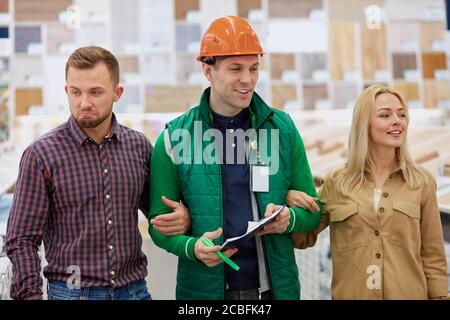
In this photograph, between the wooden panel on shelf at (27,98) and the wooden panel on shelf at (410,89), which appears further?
the wooden panel on shelf at (410,89)

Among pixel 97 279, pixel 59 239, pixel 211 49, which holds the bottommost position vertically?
pixel 97 279

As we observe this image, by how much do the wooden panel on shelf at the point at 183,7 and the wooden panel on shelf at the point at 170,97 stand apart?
0.78 m

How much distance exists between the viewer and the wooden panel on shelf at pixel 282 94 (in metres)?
5.86

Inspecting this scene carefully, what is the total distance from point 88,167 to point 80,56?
353 mm

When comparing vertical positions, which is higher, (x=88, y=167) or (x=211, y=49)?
(x=211, y=49)

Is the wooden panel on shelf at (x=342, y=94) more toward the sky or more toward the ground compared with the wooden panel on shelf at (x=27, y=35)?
more toward the ground

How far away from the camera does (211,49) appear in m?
1.81

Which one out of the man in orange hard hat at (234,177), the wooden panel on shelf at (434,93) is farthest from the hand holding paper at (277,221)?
the wooden panel on shelf at (434,93)

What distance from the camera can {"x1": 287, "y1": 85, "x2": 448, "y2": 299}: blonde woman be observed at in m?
1.83

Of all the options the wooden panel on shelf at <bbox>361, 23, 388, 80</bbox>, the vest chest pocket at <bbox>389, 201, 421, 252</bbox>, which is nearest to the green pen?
the vest chest pocket at <bbox>389, 201, 421, 252</bbox>

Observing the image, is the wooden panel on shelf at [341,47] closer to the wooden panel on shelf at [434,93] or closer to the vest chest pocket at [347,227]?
the wooden panel on shelf at [434,93]

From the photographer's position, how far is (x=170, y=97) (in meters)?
5.68

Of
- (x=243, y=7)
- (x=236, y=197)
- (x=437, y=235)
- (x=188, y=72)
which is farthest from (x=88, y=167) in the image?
(x=243, y=7)
